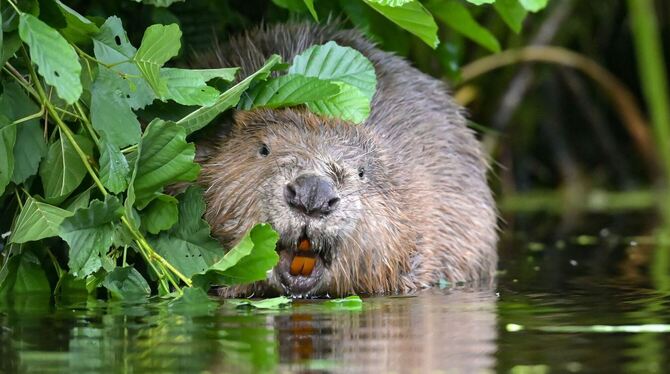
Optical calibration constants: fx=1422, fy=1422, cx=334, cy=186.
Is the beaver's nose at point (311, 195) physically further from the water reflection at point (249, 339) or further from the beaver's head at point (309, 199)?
the water reflection at point (249, 339)

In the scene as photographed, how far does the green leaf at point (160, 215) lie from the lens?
153 inches

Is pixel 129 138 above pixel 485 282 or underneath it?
above

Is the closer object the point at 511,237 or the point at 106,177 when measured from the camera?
the point at 106,177

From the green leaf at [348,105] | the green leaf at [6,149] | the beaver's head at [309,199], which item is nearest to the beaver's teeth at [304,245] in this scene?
the beaver's head at [309,199]

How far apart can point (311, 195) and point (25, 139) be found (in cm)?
80

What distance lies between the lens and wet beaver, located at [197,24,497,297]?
13.8 ft

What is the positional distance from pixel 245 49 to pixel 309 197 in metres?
1.12

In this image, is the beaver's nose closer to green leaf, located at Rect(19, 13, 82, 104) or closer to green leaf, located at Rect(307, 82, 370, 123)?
green leaf, located at Rect(307, 82, 370, 123)

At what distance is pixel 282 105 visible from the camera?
4.20 meters

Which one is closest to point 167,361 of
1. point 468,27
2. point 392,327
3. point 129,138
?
point 392,327

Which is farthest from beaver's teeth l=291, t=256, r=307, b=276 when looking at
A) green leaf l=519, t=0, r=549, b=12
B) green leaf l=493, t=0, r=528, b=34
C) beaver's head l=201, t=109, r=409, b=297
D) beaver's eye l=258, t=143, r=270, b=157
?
green leaf l=493, t=0, r=528, b=34

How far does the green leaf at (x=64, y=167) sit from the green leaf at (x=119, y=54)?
0.56 feet

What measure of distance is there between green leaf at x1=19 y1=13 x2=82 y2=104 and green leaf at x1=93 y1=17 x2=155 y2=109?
0.38 metres

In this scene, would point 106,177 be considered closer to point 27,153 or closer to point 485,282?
point 27,153
